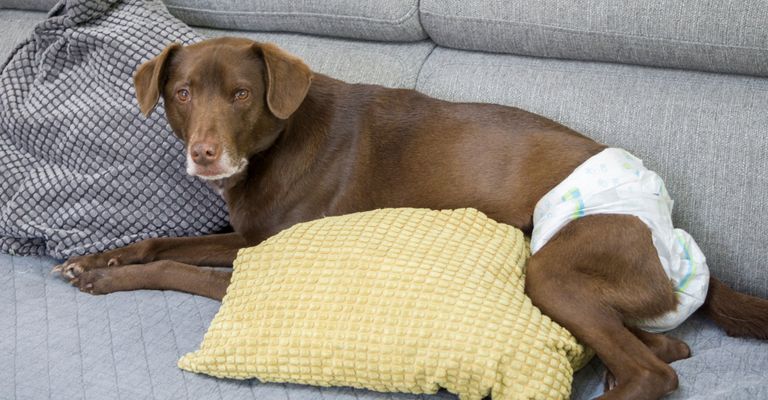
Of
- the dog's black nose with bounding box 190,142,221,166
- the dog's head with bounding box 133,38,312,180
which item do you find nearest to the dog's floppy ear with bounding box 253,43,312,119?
the dog's head with bounding box 133,38,312,180

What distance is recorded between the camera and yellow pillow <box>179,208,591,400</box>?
5.36 ft

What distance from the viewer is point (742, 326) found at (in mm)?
1883

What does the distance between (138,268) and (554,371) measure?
1.12m

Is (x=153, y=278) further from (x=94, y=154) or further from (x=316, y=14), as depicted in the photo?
(x=316, y=14)

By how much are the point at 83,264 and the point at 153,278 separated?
23 cm

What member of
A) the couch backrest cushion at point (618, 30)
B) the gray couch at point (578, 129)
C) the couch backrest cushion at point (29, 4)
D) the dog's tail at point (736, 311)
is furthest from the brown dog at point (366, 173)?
the couch backrest cushion at point (29, 4)

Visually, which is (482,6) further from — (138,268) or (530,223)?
(138,268)

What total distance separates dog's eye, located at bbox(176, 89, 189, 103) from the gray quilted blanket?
0.92 feet

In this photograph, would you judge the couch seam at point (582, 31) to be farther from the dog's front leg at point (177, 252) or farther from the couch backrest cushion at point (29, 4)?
the couch backrest cushion at point (29, 4)

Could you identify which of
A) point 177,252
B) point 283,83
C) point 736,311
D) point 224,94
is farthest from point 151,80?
point 736,311

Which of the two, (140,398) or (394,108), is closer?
(140,398)

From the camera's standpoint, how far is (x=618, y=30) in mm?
2174

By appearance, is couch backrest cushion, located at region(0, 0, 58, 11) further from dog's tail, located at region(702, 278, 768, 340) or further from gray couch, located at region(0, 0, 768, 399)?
dog's tail, located at region(702, 278, 768, 340)

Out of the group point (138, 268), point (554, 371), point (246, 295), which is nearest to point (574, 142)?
point (554, 371)
